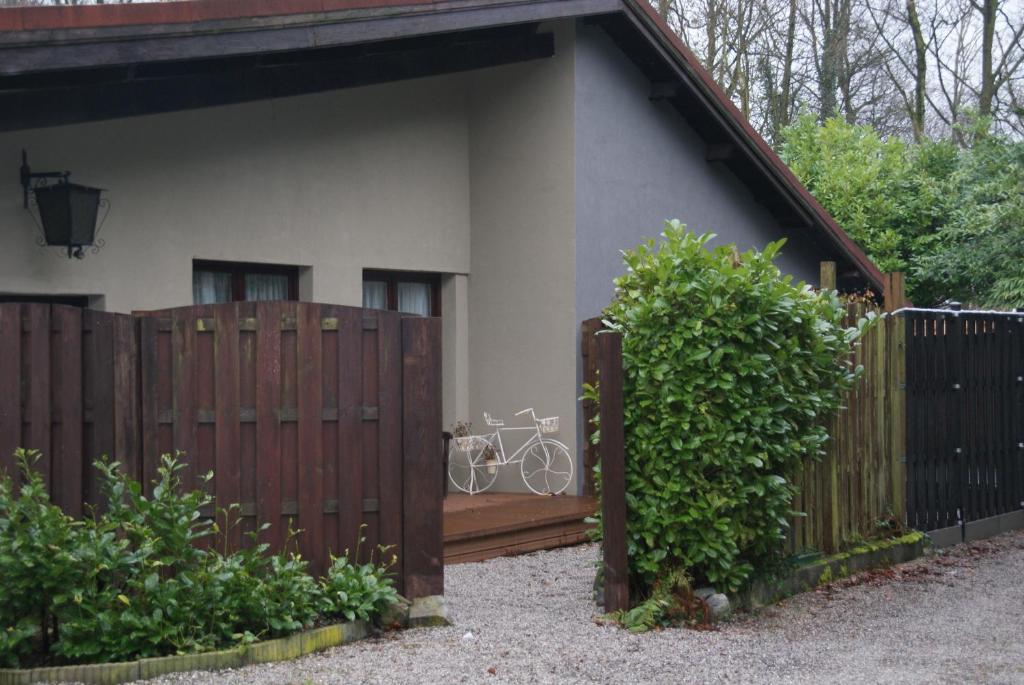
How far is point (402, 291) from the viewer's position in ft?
41.7

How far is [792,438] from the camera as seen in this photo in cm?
776

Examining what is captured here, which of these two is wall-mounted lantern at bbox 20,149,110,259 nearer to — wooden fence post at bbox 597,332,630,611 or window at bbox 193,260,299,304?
window at bbox 193,260,299,304

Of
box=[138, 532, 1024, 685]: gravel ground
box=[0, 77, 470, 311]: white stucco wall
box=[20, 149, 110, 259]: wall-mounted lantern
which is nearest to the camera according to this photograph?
box=[138, 532, 1024, 685]: gravel ground

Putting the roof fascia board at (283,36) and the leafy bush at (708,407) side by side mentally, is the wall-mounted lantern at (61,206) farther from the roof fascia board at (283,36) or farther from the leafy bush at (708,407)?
the leafy bush at (708,407)

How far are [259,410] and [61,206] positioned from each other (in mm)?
3560

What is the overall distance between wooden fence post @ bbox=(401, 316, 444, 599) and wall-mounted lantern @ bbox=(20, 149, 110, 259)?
3.64 metres

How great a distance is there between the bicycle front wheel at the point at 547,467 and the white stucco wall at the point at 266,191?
7.03ft

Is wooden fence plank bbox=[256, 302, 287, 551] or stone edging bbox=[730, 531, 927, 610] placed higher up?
wooden fence plank bbox=[256, 302, 287, 551]

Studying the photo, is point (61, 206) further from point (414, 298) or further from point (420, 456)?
point (414, 298)

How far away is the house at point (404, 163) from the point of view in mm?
9578

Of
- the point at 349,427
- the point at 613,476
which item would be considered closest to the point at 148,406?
the point at 349,427

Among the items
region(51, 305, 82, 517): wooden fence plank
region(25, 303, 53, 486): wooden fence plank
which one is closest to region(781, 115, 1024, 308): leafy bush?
region(51, 305, 82, 517): wooden fence plank

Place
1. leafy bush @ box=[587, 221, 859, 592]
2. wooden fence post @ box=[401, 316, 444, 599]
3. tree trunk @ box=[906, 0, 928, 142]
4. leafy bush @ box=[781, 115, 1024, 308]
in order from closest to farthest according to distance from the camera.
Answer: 1. wooden fence post @ box=[401, 316, 444, 599]
2. leafy bush @ box=[587, 221, 859, 592]
3. leafy bush @ box=[781, 115, 1024, 308]
4. tree trunk @ box=[906, 0, 928, 142]

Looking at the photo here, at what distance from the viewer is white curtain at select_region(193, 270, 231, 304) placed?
10.9 meters
